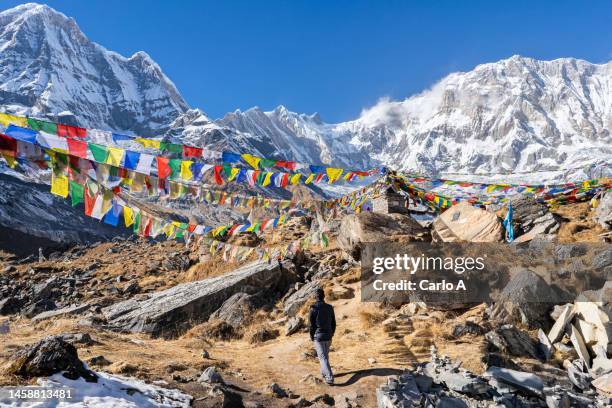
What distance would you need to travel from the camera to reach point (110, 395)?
20.2 ft

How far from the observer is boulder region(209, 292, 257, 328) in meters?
13.6

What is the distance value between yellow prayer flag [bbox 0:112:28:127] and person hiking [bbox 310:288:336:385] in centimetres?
799

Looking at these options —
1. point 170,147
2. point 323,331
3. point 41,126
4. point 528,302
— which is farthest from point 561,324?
point 41,126

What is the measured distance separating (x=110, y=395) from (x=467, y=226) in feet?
45.6

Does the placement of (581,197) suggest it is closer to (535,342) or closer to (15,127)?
(535,342)

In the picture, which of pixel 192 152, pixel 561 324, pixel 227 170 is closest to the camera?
pixel 561 324

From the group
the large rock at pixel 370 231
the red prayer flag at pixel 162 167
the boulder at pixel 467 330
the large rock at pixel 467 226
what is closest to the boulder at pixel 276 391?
the boulder at pixel 467 330

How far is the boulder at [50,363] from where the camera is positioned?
20.4 ft

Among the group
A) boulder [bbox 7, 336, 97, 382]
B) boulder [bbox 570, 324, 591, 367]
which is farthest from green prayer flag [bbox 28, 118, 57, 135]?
boulder [bbox 570, 324, 591, 367]

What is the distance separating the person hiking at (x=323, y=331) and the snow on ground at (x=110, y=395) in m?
2.40

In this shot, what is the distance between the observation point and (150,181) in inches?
475

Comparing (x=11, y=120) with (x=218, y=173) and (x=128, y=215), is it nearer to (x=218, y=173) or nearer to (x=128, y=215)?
(x=128, y=215)

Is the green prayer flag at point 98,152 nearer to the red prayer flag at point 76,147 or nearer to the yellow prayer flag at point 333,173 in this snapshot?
the red prayer flag at point 76,147

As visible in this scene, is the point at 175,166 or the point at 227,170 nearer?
the point at 175,166
